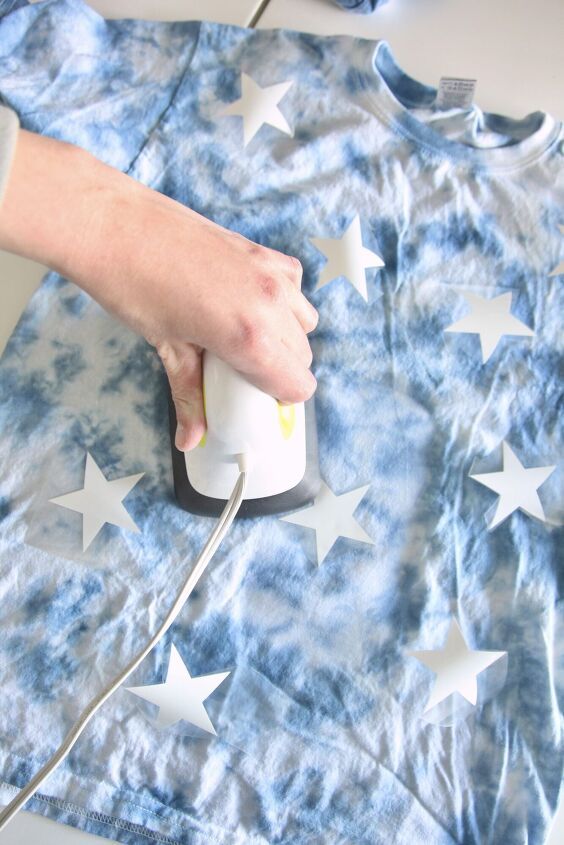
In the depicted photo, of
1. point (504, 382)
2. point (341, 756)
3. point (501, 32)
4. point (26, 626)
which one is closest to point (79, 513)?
point (26, 626)

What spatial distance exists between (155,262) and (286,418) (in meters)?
0.18

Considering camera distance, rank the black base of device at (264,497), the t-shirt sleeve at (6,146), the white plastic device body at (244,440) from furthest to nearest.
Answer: the black base of device at (264,497)
the white plastic device body at (244,440)
the t-shirt sleeve at (6,146)

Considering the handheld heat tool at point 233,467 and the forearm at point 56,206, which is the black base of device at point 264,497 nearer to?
the handheld heat tool at point 233,467

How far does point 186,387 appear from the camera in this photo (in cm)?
63

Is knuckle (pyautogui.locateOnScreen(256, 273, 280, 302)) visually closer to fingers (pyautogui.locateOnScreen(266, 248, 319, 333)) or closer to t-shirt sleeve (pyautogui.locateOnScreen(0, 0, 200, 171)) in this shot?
fingers (pyautogui.locateOnScreen(266, 248, 319, 333))

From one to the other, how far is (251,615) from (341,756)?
14cm

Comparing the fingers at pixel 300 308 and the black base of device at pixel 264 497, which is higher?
the fingers at pixel 300 308

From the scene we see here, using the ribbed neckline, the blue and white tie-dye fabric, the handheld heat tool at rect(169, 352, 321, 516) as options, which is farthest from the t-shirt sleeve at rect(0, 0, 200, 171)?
the handheld heat tool at rect(169, 352, 321, 516)

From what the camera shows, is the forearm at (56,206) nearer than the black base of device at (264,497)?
Yes

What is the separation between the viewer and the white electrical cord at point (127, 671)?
2.01ft

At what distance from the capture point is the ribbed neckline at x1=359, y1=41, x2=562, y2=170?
758mm

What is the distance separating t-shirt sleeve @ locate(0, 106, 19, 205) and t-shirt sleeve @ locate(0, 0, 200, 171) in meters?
0.32

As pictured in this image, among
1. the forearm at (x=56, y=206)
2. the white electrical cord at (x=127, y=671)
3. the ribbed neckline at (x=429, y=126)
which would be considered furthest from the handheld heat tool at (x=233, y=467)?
the ribbed neckline at (x=429, y=126)

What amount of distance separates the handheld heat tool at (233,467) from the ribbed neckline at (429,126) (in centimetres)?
29
